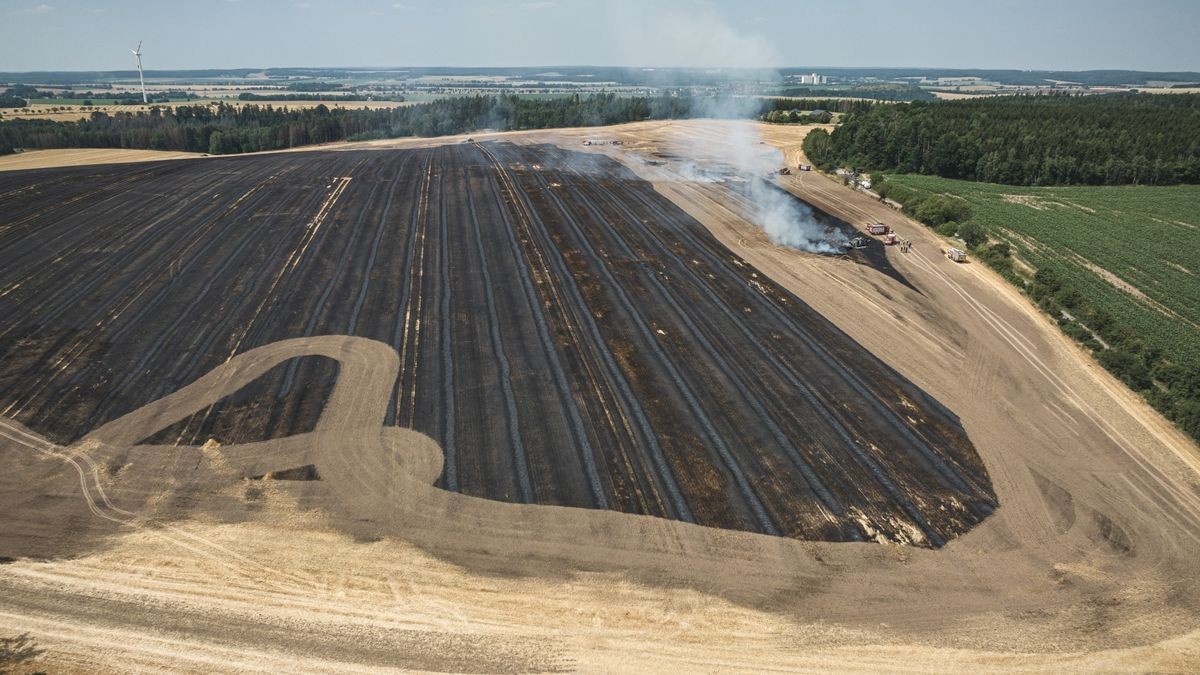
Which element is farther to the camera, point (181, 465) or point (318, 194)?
point (318, 194)

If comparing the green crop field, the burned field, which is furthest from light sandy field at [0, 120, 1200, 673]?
the green crop field

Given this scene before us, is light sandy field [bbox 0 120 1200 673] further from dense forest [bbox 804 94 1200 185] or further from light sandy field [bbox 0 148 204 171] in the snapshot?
light sandy field [bbox 0 148 204 171]

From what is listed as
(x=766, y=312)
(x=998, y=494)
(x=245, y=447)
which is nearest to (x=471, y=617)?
(x=245, y=447)

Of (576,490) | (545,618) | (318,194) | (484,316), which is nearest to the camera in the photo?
(545,618)

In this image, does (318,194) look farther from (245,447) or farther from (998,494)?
(998,494)

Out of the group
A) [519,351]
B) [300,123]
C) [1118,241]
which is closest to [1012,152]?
[1118,241]

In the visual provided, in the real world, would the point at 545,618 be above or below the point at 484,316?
below
